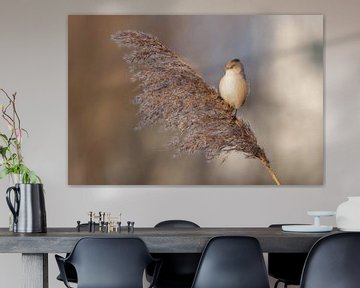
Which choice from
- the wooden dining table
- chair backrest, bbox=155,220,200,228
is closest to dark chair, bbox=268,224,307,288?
chair backrest, bbox=155,220,200,228

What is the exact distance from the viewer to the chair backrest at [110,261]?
11.0 ft

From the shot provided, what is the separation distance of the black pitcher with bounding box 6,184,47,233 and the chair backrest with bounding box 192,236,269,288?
2.87 feet

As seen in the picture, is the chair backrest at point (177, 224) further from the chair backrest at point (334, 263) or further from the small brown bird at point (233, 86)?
the chair backrest at point (334, 263)

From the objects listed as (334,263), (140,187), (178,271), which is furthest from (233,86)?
(334,263)

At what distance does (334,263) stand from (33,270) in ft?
4.83

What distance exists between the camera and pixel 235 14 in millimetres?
5582

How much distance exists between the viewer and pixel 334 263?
332 cm

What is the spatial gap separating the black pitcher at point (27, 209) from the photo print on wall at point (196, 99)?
1872mm

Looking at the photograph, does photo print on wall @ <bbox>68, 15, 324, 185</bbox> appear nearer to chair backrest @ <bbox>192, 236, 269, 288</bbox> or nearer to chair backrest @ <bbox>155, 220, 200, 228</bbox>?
chair backrest @ <bbox>155, 220, 200, 228</bbox>

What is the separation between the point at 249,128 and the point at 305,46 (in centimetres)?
80

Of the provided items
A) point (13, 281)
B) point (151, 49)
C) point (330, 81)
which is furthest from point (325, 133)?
point (13, 281)

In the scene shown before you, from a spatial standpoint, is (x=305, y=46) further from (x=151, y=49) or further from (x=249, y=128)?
(x=151, y=49)

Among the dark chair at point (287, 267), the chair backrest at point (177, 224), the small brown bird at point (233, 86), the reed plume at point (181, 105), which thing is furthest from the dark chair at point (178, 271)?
the small brown bird at point (233, 86)

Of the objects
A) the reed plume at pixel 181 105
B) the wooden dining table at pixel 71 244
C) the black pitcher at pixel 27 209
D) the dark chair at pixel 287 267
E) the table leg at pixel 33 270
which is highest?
the reed plume at pixel 181 105
